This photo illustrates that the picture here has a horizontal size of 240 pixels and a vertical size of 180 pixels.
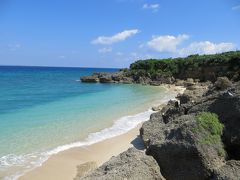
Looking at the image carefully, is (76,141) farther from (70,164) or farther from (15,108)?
(15,108)

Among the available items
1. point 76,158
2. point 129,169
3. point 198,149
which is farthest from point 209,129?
point 76,158

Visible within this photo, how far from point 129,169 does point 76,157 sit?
24.1 feet

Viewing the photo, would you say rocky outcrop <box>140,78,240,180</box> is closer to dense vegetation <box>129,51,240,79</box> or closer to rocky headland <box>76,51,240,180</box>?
rocky headland <box>76,51,240,180</box>

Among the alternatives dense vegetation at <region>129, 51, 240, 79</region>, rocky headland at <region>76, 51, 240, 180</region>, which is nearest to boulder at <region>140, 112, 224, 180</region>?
rocky headland at <region>76, 51, 240, 180</region>

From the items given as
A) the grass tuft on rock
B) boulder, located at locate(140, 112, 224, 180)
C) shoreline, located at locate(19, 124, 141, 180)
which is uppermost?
the grass tuft on rock

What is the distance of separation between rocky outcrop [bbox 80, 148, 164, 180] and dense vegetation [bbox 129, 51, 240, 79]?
4436 cm

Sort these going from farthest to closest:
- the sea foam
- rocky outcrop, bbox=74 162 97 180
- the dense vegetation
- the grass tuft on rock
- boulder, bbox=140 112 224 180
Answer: the dense vegetation, the sea foam, rocky outcrop, bbox=74 162 97 180, the grass tuft on rock, boulder, bbox=140 112 224 180

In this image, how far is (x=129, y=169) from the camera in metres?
5.66

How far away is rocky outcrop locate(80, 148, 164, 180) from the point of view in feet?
18.1

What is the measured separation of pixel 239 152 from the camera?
23.9ft

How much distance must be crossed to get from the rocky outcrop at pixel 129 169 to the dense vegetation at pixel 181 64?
146 feet

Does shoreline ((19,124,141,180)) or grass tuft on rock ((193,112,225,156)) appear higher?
grass tuft on rock ((193,112,225,156))

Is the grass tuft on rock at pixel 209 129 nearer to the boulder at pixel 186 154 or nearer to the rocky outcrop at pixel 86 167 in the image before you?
the boulder at pixel 186 154

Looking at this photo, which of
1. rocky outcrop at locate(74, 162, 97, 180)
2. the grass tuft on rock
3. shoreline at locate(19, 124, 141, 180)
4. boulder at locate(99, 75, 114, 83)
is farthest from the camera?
boulder at locate(99, 75, 114, 83)
